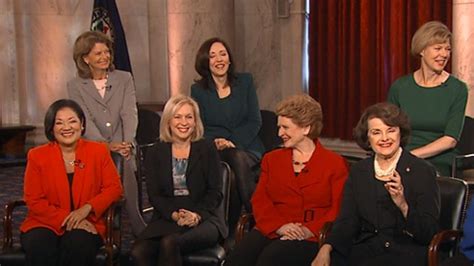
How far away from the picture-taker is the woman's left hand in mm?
4371

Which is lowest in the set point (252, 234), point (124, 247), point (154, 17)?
point (124, 247)

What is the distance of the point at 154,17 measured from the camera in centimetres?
1194

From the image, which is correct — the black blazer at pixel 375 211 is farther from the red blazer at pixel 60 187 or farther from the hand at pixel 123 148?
the hand at pixel 123 148

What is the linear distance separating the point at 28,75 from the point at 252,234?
694 centimetres

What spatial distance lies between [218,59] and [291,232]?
74.7 inches

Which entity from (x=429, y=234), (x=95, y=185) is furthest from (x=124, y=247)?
(x=429, y=234)

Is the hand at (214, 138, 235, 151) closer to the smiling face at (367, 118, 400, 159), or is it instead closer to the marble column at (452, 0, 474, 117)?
the smiling face at (367, 118, 400, 159)

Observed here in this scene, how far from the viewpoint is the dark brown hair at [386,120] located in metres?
4.62

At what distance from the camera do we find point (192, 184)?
17.8 ft

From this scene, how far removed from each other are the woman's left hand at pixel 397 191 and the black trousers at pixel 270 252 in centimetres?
61

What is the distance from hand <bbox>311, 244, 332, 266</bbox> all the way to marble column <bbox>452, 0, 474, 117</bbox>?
3600 mm

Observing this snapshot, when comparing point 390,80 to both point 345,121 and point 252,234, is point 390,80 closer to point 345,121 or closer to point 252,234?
point 345,121

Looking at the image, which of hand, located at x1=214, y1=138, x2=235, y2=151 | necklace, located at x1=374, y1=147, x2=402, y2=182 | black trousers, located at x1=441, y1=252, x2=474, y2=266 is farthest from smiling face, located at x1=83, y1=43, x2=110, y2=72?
black trousers, located at x1=441, y1=252, x2=474, y2=266

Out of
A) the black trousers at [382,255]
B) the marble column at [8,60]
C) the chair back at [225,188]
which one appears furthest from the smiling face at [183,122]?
the marble column at [8,60]
